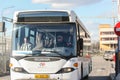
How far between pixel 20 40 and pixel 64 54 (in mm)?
1693

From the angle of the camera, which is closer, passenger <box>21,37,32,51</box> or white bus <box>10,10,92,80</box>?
white bus <box>10,10,92,80</box>

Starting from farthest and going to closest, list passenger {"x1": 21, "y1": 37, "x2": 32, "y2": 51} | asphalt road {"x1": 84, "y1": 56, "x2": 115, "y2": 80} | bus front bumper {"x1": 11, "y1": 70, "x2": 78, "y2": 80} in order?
asphalt road {"x1": 84, "y1": 56, "x2": 115, "y2": 80}, passenger {"x1": 21, "y1": 37, "x2": 32, "y2": 51}, bus front bumper {"x1": 11, "y1": 70, "x2": 78, "y2": 80}

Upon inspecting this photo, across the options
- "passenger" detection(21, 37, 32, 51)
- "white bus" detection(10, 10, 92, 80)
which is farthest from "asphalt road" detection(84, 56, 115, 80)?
"passenger" detection(21, 37, 32, 51)

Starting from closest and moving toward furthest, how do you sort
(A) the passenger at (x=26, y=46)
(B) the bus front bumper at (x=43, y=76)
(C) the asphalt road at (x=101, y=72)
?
(B) the bus front bumper at (x=43, y=76), (A) the passenger at (x=26, y=46), (C) the asphalt road at (x=101, y=72)

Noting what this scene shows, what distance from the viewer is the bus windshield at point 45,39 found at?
14758 mm

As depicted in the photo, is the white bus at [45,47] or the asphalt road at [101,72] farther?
the asphalt road at [101,72]

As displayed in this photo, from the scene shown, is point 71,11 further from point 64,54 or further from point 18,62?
point 18,62

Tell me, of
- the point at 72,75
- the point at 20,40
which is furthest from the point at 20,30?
the point at 72,75

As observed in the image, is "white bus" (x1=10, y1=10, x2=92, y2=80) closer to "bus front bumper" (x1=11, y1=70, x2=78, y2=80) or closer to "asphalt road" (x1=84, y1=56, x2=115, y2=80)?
"bus front bumper" (x1=11, y1=70, x2=78, y2=80)

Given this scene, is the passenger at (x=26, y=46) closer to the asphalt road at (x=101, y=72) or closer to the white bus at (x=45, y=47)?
the white bus at (x=45, y=47)

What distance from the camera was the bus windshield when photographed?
48.4ft

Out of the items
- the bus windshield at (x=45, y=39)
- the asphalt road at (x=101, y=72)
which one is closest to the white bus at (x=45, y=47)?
the bus windshield at (x=45, y=39)

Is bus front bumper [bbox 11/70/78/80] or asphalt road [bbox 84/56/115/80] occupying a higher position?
bus front bumper [bbox 11/70/78/80]

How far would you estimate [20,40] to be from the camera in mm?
14992
